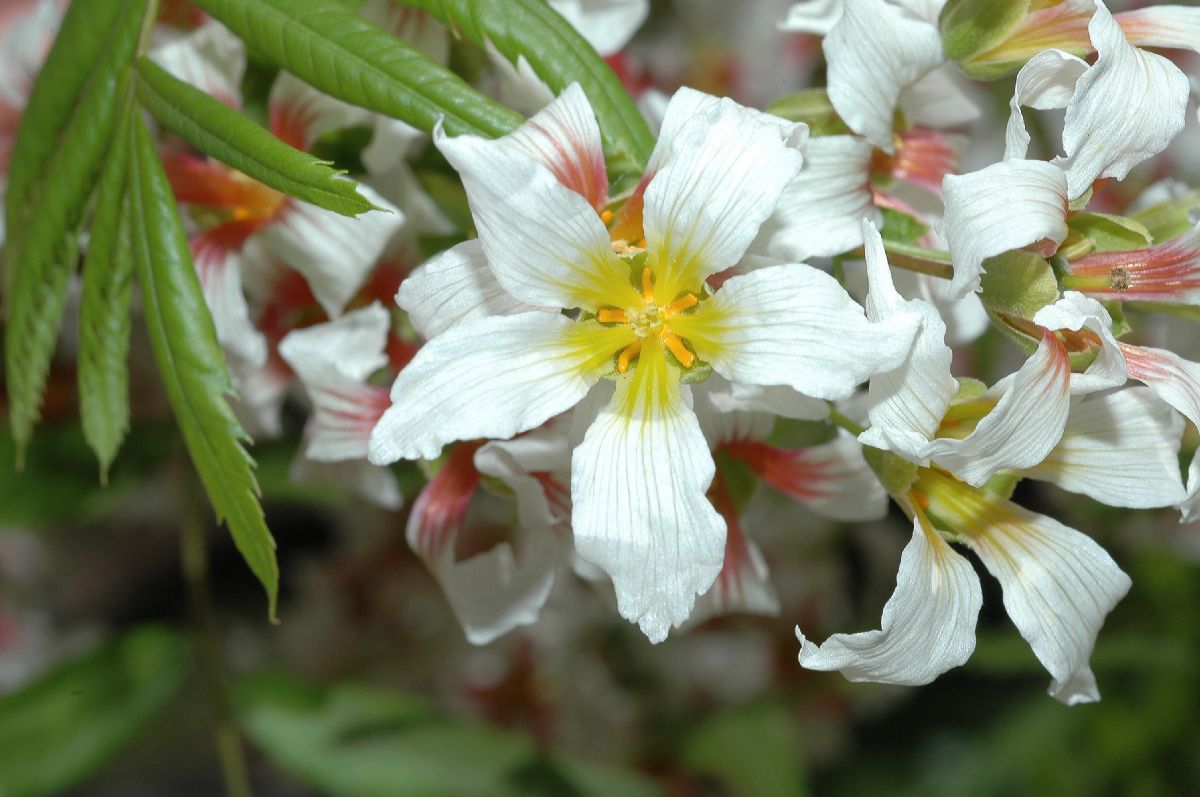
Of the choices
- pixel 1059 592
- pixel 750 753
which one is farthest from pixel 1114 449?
pixel 750 753

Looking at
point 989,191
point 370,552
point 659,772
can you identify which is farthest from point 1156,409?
point 370,552

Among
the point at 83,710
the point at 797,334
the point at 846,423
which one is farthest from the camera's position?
the point at 83,710

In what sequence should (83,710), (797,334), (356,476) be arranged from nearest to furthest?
(797,334) < (356,476) < (83,710)

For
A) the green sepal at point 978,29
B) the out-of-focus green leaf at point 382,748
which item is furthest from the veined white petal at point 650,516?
the out-of-focus green leaf at point 382,748

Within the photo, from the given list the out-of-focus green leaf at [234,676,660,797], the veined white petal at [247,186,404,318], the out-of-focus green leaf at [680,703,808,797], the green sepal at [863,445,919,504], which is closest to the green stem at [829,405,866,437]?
the green sepal at [863,445,919,504]

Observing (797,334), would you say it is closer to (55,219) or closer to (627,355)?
(627,355)

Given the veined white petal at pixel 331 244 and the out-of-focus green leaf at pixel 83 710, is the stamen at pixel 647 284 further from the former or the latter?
the out-of-focus green leaf at pixel 83 710

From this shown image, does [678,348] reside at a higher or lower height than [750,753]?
higher
